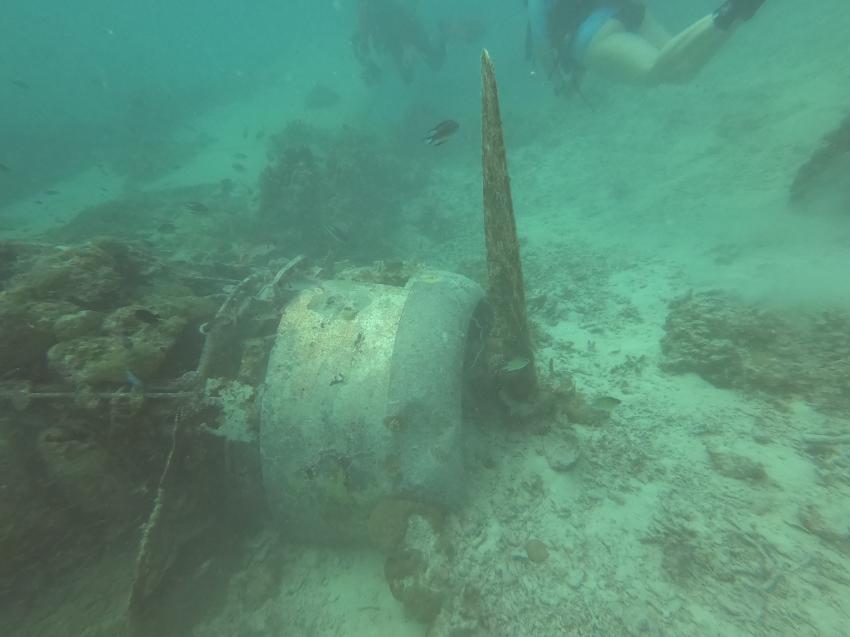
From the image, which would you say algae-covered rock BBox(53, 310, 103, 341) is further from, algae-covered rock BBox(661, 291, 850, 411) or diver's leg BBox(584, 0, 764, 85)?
diver's leg BBox(584, 0, 764, 85)

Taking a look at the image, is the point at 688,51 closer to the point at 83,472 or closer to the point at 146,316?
the point at 146,316

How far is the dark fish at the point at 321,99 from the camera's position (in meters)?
26.0

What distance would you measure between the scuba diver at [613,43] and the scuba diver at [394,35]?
10143 mm

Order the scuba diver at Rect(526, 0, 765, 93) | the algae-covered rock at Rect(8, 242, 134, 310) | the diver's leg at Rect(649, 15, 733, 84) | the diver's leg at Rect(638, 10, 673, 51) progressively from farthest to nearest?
1. the diver's leg at Rect(638, 10, 673, 51)
2. the scuba diver at Rect(526, 0, 765, 93)
3. the diver's leg at Rect(649, 15, 733, 84)
4. the algae-covered rock at Rect(8, 242, 134, 310)

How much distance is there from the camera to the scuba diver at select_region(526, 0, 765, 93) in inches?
293

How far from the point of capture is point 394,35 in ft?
55.7

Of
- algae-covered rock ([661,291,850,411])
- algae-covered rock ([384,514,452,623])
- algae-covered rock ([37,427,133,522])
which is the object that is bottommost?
algae-covered rock ([384,514,452,623])

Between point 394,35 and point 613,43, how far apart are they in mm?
12208

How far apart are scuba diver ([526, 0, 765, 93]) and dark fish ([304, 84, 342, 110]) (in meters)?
20.7

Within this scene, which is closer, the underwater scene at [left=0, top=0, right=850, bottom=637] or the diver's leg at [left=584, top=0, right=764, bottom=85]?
the underwater scene at [left=0, top=0, right=850, bottom=637]

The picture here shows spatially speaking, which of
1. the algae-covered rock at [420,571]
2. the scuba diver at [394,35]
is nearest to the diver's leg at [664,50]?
the algae-covered rock at [420,571]

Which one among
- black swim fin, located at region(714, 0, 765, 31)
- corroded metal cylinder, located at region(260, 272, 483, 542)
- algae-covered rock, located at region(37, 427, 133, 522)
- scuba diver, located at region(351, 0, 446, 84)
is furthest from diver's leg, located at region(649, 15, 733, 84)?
scuba diver, located at region(351, 0, 446, 84)

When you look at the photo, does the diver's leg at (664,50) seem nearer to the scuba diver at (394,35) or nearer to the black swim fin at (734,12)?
the black swim fin at (734,12)

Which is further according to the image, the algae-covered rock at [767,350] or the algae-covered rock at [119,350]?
the algae-covered rock at [767,350]
